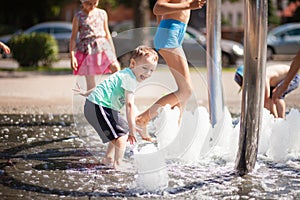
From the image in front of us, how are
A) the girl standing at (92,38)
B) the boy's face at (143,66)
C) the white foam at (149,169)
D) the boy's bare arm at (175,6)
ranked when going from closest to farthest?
1. the white foam at (149,169)
2. the boy's face at (143,66)
3. the boy's bare arm at (175,6)
4. the girl standing at (92,38)

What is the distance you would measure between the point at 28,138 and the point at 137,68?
6.07 ft

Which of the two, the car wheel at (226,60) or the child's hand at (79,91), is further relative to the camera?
the car wheel at (226,60)

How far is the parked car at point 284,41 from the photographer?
23.2 m

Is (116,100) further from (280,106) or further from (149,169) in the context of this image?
(280,106)

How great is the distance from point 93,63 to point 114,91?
6.82 feet

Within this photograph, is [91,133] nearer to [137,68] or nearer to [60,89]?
[137,68]

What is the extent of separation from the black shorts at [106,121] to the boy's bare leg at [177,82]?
686mm

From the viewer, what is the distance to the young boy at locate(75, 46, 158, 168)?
4.57m

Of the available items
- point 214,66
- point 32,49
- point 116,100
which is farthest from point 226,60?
point 116,100

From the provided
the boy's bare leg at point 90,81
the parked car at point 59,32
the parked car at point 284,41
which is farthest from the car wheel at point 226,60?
the boy's bare leg at point 90,81

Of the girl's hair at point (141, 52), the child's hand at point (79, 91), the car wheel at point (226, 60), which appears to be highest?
the girl's hair at point (141, 52)

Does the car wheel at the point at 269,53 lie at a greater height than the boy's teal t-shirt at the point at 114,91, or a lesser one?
lesser

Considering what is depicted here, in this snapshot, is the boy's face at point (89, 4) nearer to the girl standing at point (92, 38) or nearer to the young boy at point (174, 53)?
the girl standing at point (92, 38)

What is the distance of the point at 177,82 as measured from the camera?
5391mm
